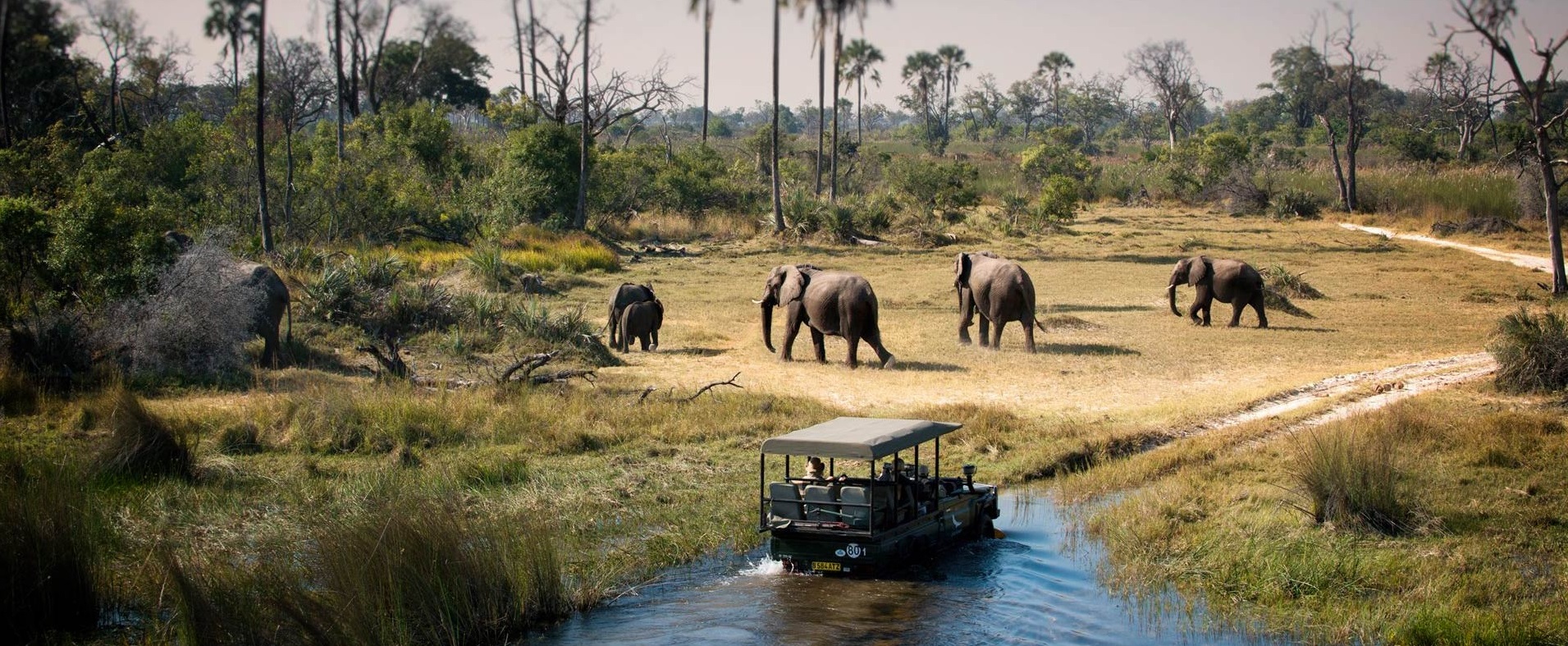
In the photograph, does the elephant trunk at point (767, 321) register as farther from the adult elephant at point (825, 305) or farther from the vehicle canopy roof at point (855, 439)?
the vehicle canopy roof at point (855, 439)

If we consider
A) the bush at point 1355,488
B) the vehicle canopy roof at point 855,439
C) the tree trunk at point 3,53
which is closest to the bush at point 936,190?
the tree trunk at point 3,53

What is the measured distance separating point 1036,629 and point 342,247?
25.3 m

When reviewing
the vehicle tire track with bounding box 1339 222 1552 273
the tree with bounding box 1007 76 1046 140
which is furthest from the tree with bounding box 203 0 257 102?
the tree with bounding box 1007 76 1046 140

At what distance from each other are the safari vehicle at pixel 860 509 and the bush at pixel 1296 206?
4361 centimetres

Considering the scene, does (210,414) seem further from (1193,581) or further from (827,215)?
(827,215)

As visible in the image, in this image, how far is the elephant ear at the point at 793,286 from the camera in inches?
824

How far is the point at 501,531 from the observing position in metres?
9.71

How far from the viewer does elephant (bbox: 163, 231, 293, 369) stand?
61.1 ft

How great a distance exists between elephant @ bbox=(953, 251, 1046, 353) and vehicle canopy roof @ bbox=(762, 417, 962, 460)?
9713 millimetres

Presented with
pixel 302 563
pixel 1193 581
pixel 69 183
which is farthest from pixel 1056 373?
pixel 69 183

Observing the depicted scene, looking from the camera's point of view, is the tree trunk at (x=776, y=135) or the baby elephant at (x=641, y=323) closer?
the baby elephant at (x=641, y=323)

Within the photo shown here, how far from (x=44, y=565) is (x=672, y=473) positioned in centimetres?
634

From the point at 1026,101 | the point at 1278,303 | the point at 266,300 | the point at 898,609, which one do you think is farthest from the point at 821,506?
the point at 1026,101

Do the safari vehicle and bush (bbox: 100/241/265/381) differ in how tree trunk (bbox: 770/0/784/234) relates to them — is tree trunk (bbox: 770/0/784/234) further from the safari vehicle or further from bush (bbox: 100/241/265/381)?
the safari vehicle
